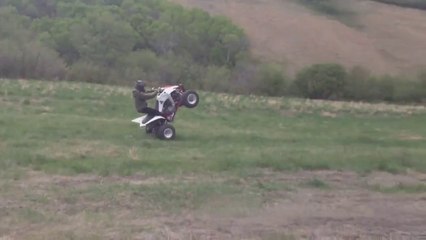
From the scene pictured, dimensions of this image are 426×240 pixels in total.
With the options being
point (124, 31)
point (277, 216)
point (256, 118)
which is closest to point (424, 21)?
point (256, 118)

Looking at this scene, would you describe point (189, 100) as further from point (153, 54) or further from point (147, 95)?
point (153, 54)

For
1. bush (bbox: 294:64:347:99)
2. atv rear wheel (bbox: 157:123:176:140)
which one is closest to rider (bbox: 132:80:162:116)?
atv rear wheel (bbox: 157:123:176:140)

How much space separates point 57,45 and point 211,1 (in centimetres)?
1114

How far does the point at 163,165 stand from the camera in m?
14.4

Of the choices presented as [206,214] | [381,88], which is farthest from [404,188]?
[381,88]

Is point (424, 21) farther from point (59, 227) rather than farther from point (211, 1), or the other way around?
point (59, 227)

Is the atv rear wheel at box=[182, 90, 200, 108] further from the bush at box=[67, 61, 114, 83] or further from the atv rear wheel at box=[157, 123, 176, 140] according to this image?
the bush at box=[67, 61, 114, 83]

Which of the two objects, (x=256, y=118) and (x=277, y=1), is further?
(x=277, y=1)

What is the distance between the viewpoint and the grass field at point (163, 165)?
9.94 meters

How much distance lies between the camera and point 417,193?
43.2 ft

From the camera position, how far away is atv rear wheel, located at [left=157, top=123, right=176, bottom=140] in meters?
18.3

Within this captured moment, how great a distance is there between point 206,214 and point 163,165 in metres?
3.91

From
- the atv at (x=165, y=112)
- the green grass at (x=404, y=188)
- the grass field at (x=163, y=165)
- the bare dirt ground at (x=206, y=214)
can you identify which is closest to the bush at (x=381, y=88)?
the grass field at (x=163, y=165)

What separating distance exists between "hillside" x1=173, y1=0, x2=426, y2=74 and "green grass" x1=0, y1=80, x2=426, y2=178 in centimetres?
1629
